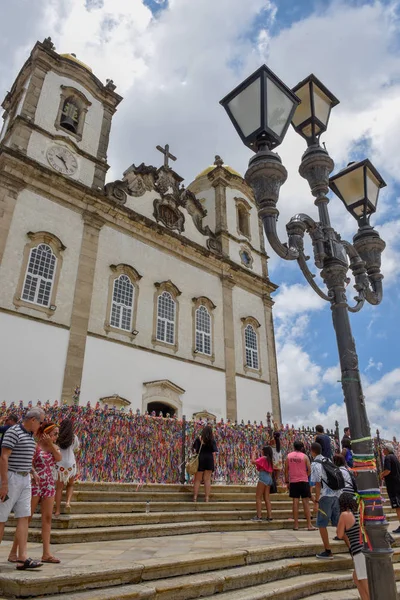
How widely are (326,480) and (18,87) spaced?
20848 millimetres

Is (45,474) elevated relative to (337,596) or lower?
elevated

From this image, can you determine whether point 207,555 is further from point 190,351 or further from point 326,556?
point 190,351

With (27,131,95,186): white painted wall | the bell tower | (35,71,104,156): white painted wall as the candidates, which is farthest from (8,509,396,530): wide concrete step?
(35,71,104,156): white painted wall

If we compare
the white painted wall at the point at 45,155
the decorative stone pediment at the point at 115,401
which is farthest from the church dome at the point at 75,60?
the decorative stone pediment at the point at 115,401

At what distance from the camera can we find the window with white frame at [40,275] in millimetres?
13773

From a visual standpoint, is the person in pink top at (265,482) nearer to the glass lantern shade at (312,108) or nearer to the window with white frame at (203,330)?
the glass lantern shade at (312,108)

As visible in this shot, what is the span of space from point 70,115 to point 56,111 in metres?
0.85

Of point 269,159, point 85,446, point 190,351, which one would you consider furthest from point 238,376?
point 269,159

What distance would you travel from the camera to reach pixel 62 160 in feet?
55.4

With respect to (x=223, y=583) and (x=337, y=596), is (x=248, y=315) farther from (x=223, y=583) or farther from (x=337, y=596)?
(x=223, y=583)

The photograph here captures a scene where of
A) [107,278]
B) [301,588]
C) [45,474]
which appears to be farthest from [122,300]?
[301,588]

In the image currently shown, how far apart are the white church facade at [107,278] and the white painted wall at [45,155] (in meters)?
0.05

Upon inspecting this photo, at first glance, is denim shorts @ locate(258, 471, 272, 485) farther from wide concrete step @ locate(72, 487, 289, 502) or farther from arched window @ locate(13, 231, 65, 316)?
arched window @ locate(13, 231, 65, 316)

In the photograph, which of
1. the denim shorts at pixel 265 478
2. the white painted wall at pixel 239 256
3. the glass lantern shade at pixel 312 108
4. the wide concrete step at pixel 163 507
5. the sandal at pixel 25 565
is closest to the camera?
the sandal at pixel 25 565
